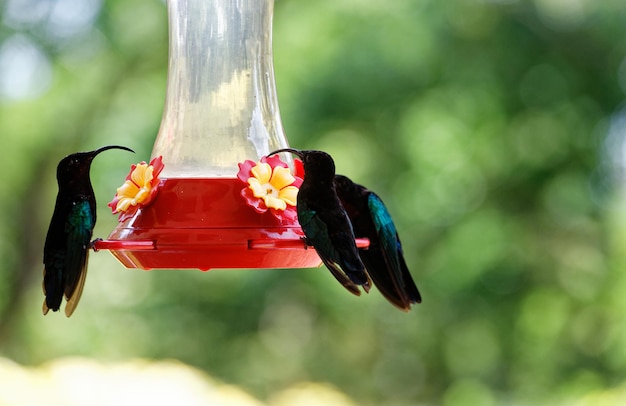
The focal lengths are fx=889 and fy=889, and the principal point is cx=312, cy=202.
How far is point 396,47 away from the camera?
5.83 m

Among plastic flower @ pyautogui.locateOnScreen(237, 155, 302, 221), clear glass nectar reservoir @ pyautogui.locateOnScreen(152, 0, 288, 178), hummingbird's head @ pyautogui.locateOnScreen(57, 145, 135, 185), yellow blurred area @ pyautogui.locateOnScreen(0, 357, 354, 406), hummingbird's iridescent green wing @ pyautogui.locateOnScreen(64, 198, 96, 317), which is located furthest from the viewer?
yellow blurred area @ pyautogui.locateOnScreen(0, 357, 354, 406)

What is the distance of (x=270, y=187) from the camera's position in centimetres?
225

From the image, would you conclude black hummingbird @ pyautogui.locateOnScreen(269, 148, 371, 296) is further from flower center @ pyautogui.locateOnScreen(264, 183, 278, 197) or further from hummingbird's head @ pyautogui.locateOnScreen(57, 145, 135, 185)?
hummingbird's head @ pyautogui.locateOnScreen(57, 145, 135, 185)

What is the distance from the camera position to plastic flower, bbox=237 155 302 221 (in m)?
2.20

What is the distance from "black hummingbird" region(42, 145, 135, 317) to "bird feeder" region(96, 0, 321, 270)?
0.22ft

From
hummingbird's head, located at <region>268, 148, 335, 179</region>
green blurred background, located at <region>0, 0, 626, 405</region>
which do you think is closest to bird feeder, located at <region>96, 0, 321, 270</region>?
hummingbird's head, located at <region>268, 148, 335, 179</region>

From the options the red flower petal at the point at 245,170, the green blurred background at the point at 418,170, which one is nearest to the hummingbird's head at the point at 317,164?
the red flower petal at the point at 245,170

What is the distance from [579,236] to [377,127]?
61.9 inches

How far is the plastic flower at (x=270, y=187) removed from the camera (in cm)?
220

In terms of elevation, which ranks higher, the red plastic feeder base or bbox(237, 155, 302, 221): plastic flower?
bbox(237, 155, 302, 221): plastic flower

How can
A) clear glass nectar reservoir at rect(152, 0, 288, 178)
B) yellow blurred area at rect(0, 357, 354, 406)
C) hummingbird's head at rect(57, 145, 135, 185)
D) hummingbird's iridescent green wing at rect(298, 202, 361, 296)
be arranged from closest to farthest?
hummingbird's iridescent green wing at rect(298, 202, 361, 296) → hummingbird's head at rect(57, 145, 135, 185) → clear glass nectar reservoir at rect(152, 0, 288, 178) → yellow blurred area at rect(0, 357, 354, 406)

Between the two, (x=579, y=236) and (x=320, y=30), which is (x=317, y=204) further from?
(x=579, y=236)

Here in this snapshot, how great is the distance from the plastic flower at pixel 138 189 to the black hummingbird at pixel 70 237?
85 mm

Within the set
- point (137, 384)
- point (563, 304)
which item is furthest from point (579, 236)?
point (137, 384)
